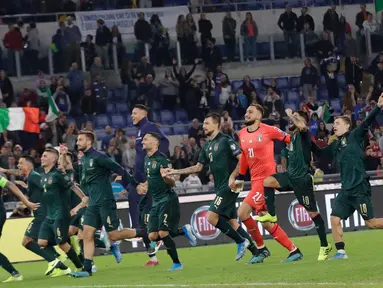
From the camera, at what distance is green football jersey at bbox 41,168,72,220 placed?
18.7 metres

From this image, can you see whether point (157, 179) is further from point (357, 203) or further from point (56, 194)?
point (357, 203)

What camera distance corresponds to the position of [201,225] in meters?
25.9

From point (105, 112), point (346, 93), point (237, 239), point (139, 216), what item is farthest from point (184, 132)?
point (237, 239)

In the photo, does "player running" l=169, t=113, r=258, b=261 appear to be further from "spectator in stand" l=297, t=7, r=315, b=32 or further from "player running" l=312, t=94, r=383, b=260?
"spectator in stand" l=297, t=7, r=315, b=32

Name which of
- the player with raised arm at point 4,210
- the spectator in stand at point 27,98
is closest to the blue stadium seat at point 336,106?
the spectator in stand at point 27,98

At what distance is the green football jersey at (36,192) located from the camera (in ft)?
64.2

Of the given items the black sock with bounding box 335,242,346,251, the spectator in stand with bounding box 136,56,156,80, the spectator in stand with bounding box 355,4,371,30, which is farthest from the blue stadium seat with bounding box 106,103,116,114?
the black sock with bounding box 335,242,346,251

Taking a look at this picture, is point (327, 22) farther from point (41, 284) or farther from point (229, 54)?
point (41, 284)

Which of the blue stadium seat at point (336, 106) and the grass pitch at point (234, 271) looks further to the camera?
the blue stadium seat at point (336, 106)

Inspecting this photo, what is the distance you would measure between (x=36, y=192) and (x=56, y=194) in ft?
4.75

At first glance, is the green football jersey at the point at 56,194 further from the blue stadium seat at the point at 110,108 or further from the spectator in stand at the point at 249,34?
the spectator in stand at the point at 249,34

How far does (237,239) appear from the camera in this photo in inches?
736

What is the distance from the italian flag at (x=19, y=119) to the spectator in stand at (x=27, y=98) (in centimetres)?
140

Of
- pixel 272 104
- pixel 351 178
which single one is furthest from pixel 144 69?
pixel 351 178
